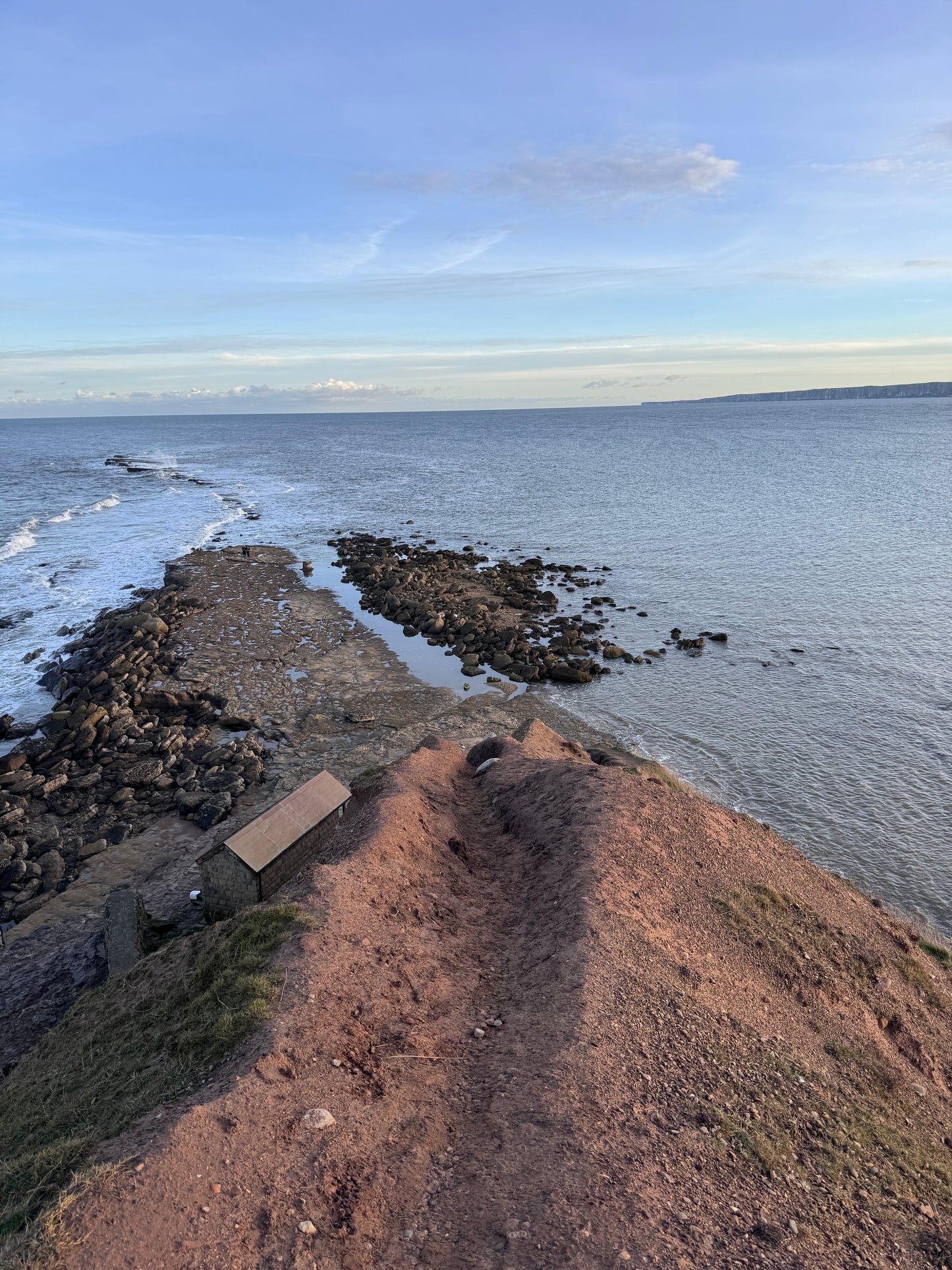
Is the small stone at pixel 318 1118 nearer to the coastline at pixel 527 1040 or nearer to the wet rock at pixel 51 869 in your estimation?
the coastline at pixel 527 1040

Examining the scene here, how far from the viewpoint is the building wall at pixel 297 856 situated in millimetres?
12305

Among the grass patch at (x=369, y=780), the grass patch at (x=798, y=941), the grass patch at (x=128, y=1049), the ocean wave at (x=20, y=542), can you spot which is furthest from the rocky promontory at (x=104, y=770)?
the ocean wave at (x=20, y=542)

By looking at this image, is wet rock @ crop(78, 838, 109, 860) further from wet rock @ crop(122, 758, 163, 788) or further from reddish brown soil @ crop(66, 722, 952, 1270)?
reddish brown soil @ crop(66, 722, 952, 1270)

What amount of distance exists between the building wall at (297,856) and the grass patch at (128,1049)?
1307 mm

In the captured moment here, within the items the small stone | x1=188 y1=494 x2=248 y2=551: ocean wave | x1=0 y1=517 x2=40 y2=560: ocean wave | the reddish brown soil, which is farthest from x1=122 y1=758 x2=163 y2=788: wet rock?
x1=0 y1=517 x2=40 y2=560: ocean wave

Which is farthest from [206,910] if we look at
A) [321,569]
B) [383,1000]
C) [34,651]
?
[321,569]

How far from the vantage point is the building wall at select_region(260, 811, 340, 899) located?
1230cm

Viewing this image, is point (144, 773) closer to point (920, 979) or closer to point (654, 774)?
point (654, 774)

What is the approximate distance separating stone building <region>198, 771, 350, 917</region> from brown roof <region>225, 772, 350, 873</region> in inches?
0.5

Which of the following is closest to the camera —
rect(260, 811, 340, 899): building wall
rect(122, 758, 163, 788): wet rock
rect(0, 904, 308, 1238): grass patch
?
rect(0, 904, 308, 1238): grass patch

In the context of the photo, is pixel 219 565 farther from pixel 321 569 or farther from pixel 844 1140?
pixel 844 1140

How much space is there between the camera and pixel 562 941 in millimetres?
10570

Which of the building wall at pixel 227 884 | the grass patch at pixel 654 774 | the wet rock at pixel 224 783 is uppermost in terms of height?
the building wall at pixel 227 884

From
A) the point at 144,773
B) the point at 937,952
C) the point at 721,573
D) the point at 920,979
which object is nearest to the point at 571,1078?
the point at 920,979
